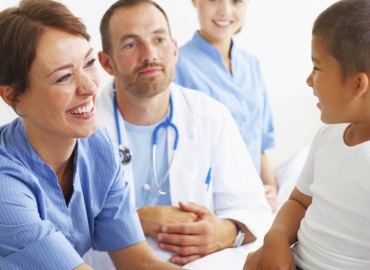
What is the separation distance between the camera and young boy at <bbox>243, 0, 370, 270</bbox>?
46.6 inches

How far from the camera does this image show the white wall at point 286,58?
298 centimetres

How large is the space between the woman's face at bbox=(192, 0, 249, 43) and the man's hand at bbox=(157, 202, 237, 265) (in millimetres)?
876

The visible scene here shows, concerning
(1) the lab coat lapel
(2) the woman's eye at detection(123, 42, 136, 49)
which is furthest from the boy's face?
(2) the woman's eye at detection(123, 42, 136, 49)

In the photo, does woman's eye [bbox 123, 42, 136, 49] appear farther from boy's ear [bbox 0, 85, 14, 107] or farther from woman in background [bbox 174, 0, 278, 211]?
boy's ear [bbox 0, 85, 14, 107]

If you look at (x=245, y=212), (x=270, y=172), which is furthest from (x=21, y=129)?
(x=270, y=172)

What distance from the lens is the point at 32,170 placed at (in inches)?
56.0

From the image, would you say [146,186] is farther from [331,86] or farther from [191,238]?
[331,86]

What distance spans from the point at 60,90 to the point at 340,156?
623 millimetres

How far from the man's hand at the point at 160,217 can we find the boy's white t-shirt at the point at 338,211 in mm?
501

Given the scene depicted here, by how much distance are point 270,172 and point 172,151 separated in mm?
706

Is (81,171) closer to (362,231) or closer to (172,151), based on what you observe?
(172,151)

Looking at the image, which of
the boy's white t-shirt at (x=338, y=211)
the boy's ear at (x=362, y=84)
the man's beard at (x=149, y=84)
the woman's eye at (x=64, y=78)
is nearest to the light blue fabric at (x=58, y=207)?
the woman's eye at (x=64, y=78)

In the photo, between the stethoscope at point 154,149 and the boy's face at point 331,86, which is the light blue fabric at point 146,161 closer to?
the stethoscope at point 154,149

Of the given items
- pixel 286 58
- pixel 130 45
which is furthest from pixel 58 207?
pixel 286 58
